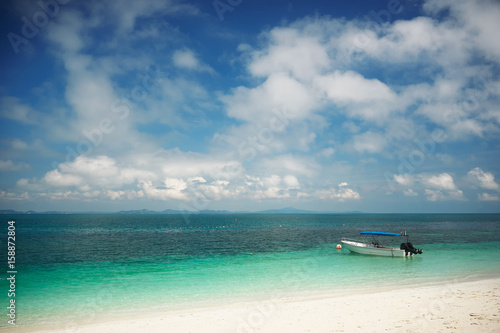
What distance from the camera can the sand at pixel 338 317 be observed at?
1241 cm

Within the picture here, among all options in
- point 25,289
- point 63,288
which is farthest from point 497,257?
point 25,289

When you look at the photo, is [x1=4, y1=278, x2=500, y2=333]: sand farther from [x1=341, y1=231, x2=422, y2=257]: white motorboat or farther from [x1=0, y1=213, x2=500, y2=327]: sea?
[x1=341, y1=231, x2=422, y2=257]: white motorboat

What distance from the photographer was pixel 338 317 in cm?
1391

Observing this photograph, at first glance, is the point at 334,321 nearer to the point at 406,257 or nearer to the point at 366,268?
the point at 366,268

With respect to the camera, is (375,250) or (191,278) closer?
(191,278)

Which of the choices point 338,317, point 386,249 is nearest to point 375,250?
point 386,249

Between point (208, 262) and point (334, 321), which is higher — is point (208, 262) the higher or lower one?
the lower one

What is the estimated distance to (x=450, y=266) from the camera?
96.4 feet

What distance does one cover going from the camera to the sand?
1241 cm

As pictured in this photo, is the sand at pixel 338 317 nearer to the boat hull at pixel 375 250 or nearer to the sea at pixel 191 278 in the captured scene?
the sea at pixel 191 278

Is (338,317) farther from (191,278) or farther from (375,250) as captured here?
(375,250)

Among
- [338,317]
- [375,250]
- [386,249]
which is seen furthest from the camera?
[375,250]

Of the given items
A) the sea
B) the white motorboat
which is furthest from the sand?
the white motorboat

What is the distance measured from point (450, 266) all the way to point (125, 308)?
31026mm
